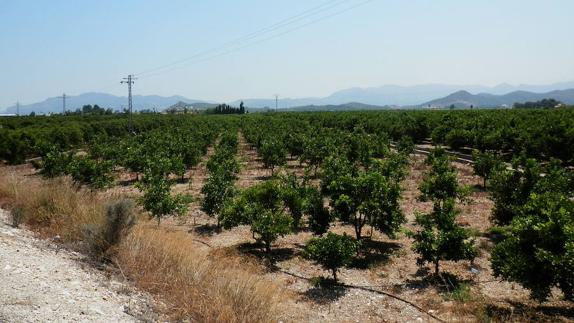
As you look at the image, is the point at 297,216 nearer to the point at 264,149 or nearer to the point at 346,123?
the point at 264,149

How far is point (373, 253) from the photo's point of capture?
13516 millimetres

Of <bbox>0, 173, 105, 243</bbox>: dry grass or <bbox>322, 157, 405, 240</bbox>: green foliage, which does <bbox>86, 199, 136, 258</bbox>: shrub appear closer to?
<bbox>0, 173, 105, 243</bbox>: dry grass

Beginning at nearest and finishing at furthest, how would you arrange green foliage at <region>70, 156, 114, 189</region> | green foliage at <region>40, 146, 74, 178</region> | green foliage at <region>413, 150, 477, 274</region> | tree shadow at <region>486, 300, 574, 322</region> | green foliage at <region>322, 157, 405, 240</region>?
1. tree shadow at <region>486, 300, 574, 322</region>
2. green foliage at <region>413, 150, 477, 274</region>
3. green foliage at <region>322, 157, 405, 240</region>
4. green foliage at <region>70, 156, 114, 189</region>
5. green foliage at <region>40, 146, 74, 178</region>

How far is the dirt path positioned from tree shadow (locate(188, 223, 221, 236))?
7.86 meters

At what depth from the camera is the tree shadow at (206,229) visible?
51.7 ft

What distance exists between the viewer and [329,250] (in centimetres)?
1076

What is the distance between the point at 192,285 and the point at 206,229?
31.2ft

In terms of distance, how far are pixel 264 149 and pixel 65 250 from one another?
66.3ft

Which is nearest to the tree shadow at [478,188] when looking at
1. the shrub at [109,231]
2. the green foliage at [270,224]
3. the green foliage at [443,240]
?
the green foliage at [443,240]

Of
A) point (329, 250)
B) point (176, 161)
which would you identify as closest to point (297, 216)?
point (329, 250)

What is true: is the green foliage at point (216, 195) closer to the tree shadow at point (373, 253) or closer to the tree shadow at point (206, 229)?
the tree shadow at point (206, 229)

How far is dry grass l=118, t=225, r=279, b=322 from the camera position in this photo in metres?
6.17

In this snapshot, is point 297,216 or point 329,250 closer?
point 329,250

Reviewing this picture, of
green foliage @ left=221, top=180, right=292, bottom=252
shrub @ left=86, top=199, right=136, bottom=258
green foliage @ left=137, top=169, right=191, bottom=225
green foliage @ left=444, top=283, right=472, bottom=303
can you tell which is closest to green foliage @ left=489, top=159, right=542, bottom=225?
green foliage @ left=444, top=283, right=472, bottom=303
